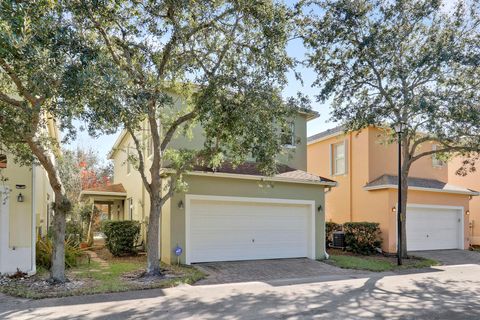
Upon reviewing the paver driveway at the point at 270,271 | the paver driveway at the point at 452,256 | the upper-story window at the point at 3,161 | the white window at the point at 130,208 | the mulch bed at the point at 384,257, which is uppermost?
the upper-story window at the point at 3,161

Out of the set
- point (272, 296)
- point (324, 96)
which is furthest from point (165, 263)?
point (324, 96)

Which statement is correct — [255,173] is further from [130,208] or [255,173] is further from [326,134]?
[326,134]

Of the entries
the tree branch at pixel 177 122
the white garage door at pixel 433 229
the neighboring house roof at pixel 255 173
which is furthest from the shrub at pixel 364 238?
the tree branch at pixel 177 122

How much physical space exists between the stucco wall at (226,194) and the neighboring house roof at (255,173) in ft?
0.93

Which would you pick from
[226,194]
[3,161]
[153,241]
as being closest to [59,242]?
[153,241]

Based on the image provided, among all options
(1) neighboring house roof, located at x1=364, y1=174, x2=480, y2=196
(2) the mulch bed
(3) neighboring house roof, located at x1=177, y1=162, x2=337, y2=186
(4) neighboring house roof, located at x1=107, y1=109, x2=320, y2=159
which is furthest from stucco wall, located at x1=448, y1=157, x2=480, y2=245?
(3) neighboring house roof, located at x1=177, y1=162, x2=337, y2=186

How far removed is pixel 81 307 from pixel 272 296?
431cm

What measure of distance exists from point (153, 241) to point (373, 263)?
28.0 ft

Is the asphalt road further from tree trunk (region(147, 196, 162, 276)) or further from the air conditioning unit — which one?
the air conditioning unit

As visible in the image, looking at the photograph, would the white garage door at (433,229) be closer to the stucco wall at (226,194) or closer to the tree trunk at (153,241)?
the stucco wall at (226,194)

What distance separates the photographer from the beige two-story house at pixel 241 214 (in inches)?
540

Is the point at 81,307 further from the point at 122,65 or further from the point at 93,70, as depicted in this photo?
the point at 122,65

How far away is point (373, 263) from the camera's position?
15023 mm

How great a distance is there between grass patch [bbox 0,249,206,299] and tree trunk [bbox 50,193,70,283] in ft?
0.93
